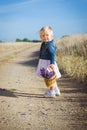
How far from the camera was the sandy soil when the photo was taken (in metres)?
6.22

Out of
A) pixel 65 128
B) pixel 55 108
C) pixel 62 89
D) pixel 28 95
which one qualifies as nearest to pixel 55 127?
pixel 65 128

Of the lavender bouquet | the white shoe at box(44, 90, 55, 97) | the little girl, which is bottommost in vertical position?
the white shoe at box(44, 90, 55, 97)

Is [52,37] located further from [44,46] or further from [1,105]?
[1,105]

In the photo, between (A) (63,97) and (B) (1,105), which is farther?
(A) (63,97)

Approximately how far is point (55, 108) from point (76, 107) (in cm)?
42

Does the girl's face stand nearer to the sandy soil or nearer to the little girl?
the little girl

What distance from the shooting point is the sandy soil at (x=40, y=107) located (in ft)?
20.4

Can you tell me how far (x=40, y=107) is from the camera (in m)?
7.44

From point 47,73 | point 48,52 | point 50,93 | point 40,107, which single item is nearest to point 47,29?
point 48,52

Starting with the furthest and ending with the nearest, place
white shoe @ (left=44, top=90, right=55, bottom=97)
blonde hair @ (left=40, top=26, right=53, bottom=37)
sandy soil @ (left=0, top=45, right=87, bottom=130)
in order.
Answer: white shoe @ (left=44, top=90, right=55, bottom=97) → blonde hair @ (left=40, top=26, right=53, bottom=37) → sandy soil @ (left=0, top=45, right=87, bottom=130)

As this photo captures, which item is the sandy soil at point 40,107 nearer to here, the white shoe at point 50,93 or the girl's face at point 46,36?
the white shoe at point 50,93

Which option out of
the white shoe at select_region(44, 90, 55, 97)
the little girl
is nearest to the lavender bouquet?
the little girl

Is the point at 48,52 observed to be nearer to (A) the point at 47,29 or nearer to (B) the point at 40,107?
(A) the point at 47,29

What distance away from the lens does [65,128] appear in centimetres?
599
